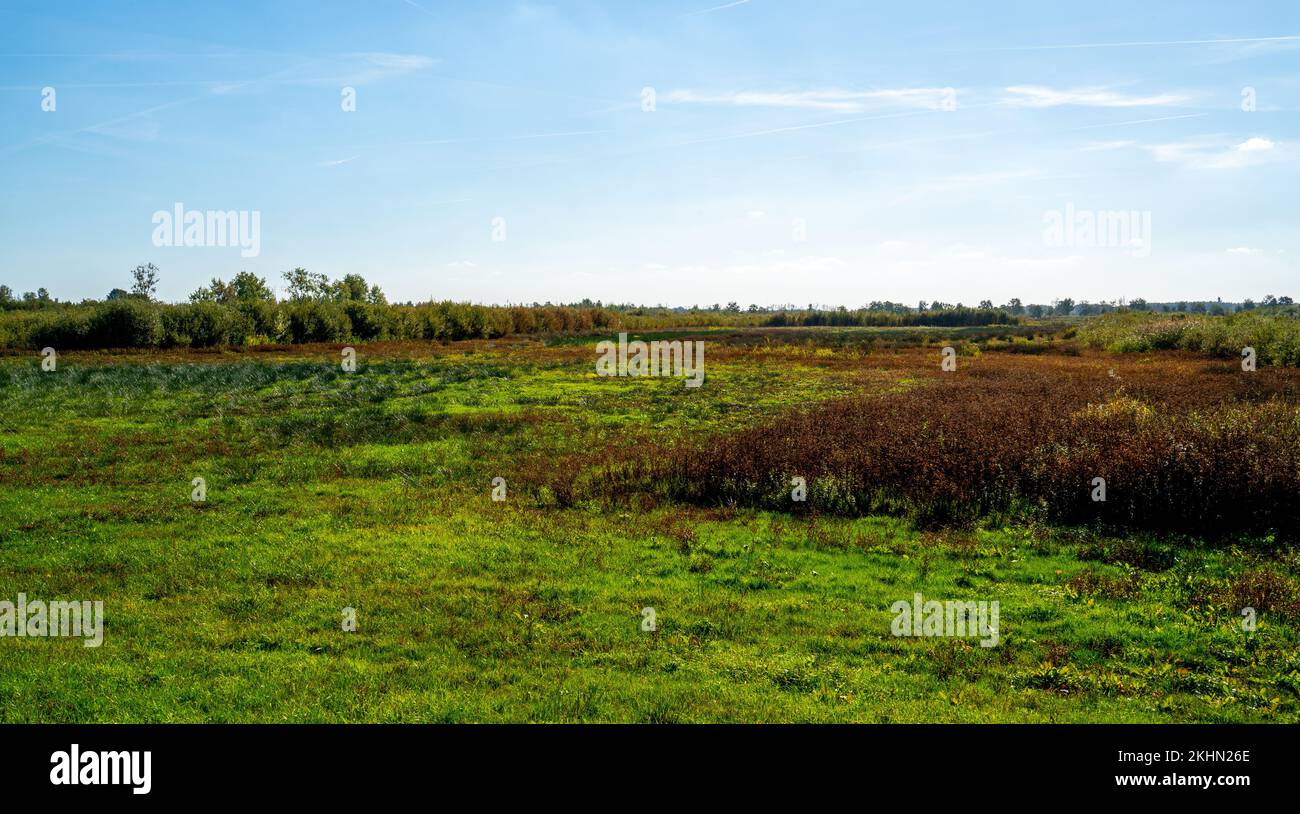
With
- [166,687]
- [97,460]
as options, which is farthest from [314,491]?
[166,687]

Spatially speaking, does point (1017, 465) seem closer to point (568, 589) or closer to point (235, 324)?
point (568, 589)

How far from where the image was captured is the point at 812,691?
7336 millimetres

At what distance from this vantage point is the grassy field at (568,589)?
23.6 feet

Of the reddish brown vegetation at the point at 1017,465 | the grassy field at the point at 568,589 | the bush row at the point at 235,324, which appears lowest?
the grassy field at the point at 568,589

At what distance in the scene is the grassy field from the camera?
7188 millimetres

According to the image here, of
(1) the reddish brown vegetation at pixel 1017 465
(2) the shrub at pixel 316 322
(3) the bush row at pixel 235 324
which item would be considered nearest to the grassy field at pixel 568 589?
(1) the reddish brown vegetation at pixel 1017 465

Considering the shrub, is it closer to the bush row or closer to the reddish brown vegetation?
the bush row

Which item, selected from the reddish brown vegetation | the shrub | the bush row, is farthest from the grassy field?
the shrub

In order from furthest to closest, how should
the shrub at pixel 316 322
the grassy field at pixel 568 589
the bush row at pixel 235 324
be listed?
the shrub at pixel 316 322, the bush row at pixel 235 324, the grassy field at pixel 568 589

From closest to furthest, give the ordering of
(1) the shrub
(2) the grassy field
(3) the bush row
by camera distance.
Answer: (2) the grassy field < (3) the bush row < (1) the shrub

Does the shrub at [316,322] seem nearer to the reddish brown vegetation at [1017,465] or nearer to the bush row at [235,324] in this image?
the bush row at [235,324]

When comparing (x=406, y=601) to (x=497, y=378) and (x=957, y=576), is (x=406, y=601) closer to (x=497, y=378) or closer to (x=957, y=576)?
(x=957, y=576)

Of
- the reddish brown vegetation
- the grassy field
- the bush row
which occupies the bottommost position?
the grassy field

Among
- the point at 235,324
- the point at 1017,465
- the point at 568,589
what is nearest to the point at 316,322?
the point at 235,324
